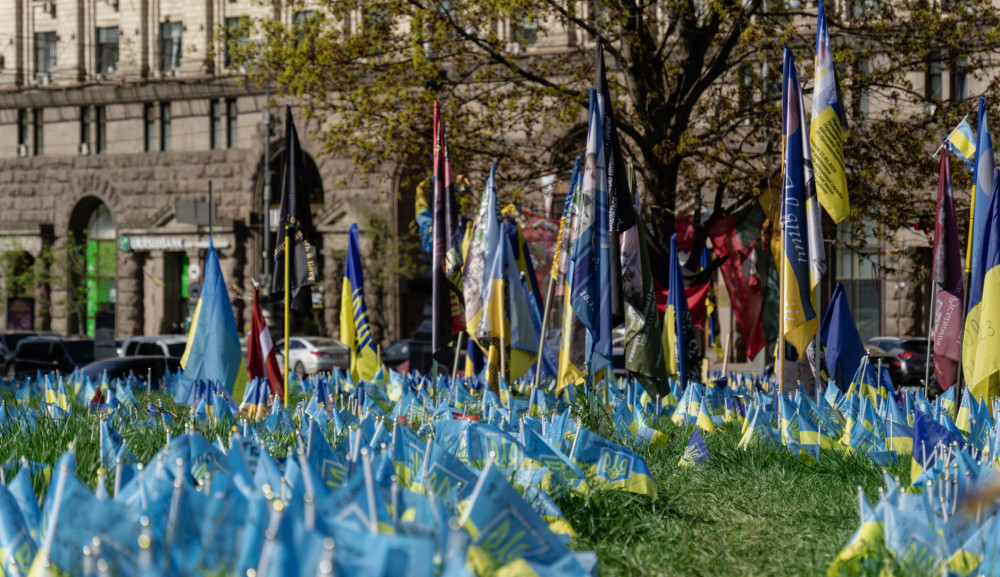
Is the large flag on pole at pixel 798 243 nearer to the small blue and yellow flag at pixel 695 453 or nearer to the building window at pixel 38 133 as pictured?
the small blue and yellow flag at pixel 695 453

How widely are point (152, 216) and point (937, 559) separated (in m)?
34.3

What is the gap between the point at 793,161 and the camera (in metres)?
9.19

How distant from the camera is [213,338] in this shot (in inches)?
417

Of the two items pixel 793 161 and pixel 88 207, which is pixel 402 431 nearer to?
pixel 793 161

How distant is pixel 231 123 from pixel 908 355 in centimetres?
2166

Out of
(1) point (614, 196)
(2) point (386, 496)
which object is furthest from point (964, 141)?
(2) point (386, 496)

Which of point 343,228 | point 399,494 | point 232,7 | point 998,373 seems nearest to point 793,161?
point 998,373

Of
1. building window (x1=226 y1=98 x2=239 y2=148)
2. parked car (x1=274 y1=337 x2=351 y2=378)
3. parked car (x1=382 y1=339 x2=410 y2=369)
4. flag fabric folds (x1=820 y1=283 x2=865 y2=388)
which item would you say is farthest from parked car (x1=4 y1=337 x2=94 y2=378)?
flag fabric folds (x1=820 y1=283 x2=865 y2=388)

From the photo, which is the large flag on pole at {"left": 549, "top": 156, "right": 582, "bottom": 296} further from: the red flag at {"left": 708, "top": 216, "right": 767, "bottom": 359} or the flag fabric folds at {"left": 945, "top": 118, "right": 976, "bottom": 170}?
the red flag at {"left": 708, "top": 216, "right": 767, "bottom": 359}

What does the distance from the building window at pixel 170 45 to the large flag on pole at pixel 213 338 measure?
27.3 meters

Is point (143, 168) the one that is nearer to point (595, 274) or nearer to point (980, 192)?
point (595, 274)

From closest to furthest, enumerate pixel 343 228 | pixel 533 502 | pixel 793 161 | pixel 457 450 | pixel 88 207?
pixel 533 502 < pixel 457 450 < pixel 793 161 < pixel 343 228 < pixel 88 207

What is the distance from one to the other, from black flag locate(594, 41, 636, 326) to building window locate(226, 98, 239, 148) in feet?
91.2

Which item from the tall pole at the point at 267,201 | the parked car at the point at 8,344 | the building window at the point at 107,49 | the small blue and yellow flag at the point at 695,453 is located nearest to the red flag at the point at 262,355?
the small blue and yellow flag at the point at 695,453
